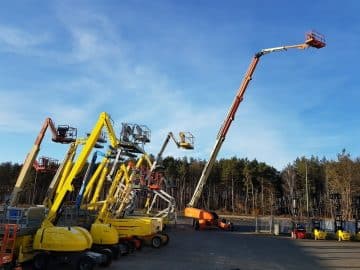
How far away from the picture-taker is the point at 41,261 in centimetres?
1661

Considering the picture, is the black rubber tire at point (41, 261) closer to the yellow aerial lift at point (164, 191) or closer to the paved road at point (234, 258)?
the paved road at point (234, 258)

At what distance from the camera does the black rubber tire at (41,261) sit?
16625mm

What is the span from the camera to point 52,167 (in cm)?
3475

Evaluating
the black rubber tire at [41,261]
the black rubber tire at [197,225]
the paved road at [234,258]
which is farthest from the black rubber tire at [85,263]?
the black rubber tire at [197,225]

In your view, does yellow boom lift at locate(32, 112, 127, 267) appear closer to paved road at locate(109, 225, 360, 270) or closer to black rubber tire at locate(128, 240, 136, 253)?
paved road at locate(109, 225, 360, 270)

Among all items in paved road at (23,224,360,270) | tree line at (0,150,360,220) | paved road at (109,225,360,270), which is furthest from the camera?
tree line at (0,150,360,220)

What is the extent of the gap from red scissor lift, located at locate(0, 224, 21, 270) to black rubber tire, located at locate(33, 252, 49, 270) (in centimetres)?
108

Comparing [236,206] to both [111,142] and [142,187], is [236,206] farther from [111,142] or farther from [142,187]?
[111,142]

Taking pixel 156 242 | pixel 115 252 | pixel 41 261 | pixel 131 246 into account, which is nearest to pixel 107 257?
pixel 115 252

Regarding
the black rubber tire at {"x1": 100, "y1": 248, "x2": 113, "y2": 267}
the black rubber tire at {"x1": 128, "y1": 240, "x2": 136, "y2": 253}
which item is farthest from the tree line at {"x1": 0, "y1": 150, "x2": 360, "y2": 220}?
the black rubber tire at {"x1": 100, "y1": 248, "x2": 113, "y2": 267}

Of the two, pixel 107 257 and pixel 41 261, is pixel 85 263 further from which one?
pixel 107 257

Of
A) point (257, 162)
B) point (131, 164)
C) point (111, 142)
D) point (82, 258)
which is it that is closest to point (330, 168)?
point (257, 162)

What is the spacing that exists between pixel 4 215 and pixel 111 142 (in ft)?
27.9

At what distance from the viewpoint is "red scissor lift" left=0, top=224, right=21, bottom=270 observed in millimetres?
14820
